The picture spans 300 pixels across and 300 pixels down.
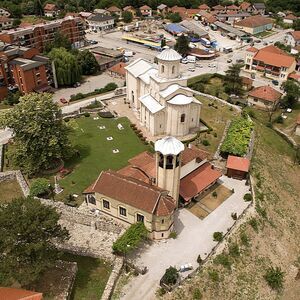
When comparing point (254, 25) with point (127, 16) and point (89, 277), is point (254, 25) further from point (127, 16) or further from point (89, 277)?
point (89, 277)

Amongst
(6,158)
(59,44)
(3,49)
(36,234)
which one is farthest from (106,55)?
(36,234)

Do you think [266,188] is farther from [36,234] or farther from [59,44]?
[59,44]

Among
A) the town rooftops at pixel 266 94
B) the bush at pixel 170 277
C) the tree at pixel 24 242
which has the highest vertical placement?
the tree at pixel 24 242

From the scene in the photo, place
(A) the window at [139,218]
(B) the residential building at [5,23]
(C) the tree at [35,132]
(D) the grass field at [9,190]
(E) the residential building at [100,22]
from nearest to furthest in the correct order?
(A) the window at [139,218]
(D) the grass field at [9,190]
(C) the tree at [35,132]
(B) the residential building at [5,23]
(E) the residential building at [100,22]

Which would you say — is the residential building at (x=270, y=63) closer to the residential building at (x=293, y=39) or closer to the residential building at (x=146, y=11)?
the residential building at (x=293, y=39)

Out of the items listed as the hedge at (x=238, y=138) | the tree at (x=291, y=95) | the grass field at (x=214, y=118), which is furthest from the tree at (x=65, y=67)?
the tree at (x=291, y=95)

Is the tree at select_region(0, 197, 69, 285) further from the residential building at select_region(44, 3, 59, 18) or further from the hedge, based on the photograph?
the residential building at select_region(44, 3, 59, 18)
